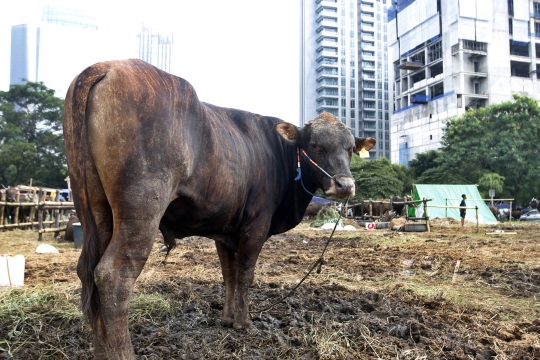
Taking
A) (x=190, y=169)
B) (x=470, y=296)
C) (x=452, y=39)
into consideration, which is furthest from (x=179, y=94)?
(x=452, y=39)

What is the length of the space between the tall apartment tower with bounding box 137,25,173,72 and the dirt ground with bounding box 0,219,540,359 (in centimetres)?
6532

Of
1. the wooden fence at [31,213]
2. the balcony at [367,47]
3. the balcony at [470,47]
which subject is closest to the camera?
the wooden fence at [31,213]

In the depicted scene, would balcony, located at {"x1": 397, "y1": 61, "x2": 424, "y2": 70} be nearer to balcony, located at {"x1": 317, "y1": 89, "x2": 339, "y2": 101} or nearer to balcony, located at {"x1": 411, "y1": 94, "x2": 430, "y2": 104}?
balcony, located at {"x1": 411, "y1": 94, "x2": 430, "y2": 104}

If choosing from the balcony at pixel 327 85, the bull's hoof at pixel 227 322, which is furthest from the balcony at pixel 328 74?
the bull's hoof at pixel 227 322

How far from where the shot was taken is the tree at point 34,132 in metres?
35.1

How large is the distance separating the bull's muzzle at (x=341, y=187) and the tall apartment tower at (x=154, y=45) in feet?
221

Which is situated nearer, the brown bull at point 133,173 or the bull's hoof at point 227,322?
the brown bull at point 133,173

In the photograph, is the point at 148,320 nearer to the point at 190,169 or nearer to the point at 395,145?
the point at 190,169

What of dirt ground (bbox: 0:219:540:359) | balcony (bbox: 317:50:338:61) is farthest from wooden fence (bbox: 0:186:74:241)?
balcony (bbox: 317:50:338:61)

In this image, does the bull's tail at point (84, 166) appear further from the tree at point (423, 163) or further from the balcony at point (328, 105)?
the balcony at point (328, 105)

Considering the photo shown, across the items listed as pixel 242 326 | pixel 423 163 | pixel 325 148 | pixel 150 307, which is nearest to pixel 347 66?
pixel 423 163

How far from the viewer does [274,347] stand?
3.51m

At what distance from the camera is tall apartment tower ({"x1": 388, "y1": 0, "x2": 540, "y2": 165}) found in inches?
2238

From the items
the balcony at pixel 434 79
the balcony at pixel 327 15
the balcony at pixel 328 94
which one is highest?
the balcony at pixel 327 15
